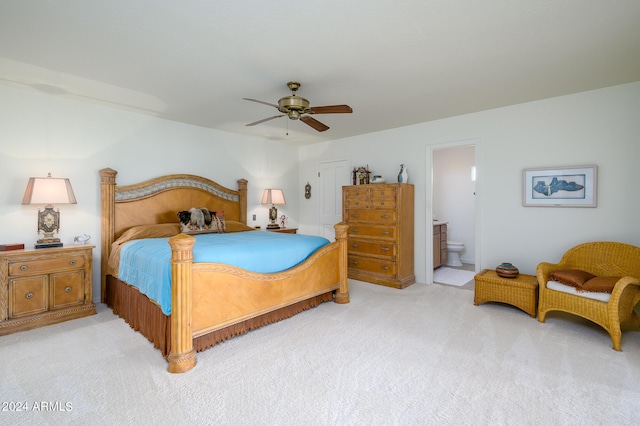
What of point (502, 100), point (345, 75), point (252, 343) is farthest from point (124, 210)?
point (502, 100)

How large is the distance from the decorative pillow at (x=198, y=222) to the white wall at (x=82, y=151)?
0.83 metres

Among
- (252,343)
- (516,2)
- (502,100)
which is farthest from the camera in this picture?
(502,100)

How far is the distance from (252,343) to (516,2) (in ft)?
10.5

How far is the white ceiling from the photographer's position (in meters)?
1.99

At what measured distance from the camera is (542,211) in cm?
375

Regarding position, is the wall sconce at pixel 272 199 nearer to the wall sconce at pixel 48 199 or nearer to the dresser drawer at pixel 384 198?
the dresser drawer at pixel 384 198

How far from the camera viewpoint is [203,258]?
8.56 feet

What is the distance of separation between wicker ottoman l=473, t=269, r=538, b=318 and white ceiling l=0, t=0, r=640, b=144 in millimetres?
2138

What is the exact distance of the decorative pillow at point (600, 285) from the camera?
270 centimetres

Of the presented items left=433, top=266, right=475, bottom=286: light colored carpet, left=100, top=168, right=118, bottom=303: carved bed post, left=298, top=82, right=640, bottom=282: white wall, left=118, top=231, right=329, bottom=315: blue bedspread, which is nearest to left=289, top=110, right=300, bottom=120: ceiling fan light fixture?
left=298, top=82, right=640, bottom=282: white wall

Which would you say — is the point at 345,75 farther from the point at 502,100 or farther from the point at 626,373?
the point at 626,373

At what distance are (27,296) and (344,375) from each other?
3.20 meters

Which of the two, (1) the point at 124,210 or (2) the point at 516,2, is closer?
(2) the point at 516,2

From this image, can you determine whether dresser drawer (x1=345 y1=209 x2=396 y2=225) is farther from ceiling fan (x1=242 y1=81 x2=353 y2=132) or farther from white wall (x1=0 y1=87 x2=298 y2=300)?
white wall (x1=0 y1=87 x2=298 y2=300)
